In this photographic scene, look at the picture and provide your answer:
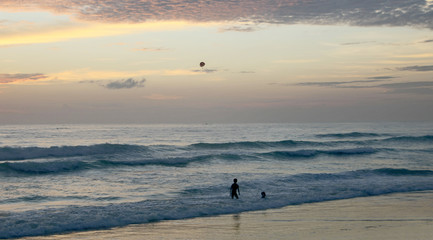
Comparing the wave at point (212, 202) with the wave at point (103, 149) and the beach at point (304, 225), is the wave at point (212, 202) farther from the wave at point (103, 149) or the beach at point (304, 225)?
the wave at point (103, 149)

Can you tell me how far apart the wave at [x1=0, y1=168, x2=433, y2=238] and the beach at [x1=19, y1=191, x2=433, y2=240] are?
2.62 feet

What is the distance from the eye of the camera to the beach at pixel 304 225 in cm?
1380

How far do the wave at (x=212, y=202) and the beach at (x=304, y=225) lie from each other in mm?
798

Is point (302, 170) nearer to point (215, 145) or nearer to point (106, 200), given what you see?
point (106, 200)

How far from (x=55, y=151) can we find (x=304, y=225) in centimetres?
3662

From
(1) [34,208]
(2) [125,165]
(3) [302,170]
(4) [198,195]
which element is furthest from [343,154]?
(1) [34,208]

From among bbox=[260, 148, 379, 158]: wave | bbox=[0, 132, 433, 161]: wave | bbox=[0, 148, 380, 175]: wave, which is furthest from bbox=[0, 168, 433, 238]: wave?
bbox=[0, 132, 433, 161]: wave

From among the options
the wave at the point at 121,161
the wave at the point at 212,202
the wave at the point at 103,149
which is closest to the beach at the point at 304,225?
the wave at the point at 212,202

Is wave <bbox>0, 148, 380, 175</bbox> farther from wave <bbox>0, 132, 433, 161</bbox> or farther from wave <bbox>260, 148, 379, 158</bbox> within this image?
wave <bbox>0, 132, 433, 161</bbox>

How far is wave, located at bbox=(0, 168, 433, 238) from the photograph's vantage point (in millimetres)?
15586

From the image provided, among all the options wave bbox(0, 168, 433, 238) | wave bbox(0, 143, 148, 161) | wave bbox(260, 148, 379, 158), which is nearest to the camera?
wave bbox(0, 168, 433, 238)

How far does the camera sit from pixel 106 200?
20.8m

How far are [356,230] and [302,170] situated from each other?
20.3 metres

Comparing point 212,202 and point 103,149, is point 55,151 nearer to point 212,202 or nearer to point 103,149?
point 103,149
